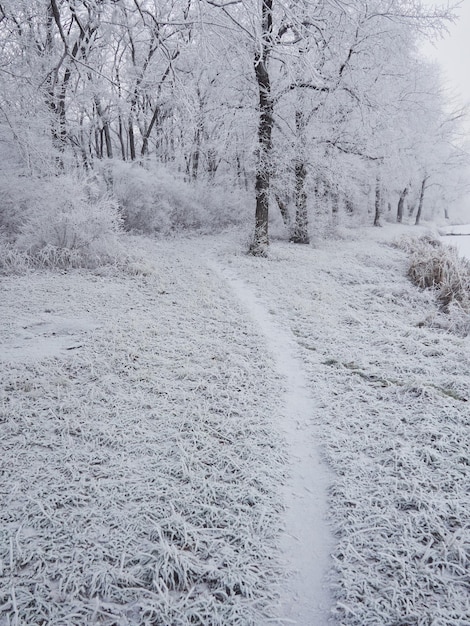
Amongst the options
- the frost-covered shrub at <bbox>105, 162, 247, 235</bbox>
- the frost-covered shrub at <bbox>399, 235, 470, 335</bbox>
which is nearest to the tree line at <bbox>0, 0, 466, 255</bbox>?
the frost-covered shrub at <bbox>105, 162, 247, 235</bbox>

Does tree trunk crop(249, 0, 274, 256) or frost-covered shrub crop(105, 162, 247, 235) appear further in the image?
frost-covered shrub crop(105, 162, 247, 235)

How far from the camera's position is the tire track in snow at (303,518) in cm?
188

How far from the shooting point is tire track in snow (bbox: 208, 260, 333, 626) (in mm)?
1880

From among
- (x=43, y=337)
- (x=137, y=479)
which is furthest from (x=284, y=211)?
(x=137, y=479)

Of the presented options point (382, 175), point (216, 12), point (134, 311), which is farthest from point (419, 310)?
point (382, 175)

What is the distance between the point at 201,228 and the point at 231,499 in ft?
52.9

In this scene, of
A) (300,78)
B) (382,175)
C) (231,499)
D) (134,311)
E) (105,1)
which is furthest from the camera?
(382,175)

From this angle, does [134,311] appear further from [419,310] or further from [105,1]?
[419,310]

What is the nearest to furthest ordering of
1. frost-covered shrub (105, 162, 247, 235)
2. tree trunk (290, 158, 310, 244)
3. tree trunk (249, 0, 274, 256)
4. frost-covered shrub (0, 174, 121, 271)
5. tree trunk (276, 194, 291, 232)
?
1. frost-covered shrub (0, 174, 121, 271)
2. tree trunk (249, 0, 274, 256)
3. tree trunk (290, 158, 310, 244)
4. tree trunk (276, 194, 291, 232)
5. frost-covered shrub (105, 162, 247, 235)

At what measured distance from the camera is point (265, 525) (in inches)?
90.1

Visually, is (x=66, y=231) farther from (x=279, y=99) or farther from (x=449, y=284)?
(x=449, y=284)

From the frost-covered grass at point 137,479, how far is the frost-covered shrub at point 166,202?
10553 mm

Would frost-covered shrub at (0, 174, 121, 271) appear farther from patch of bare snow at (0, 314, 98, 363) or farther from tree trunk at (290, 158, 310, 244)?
tree trunk at (290, 158, 310, 244)

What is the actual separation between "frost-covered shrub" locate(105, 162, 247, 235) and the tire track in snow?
38.3 ft
